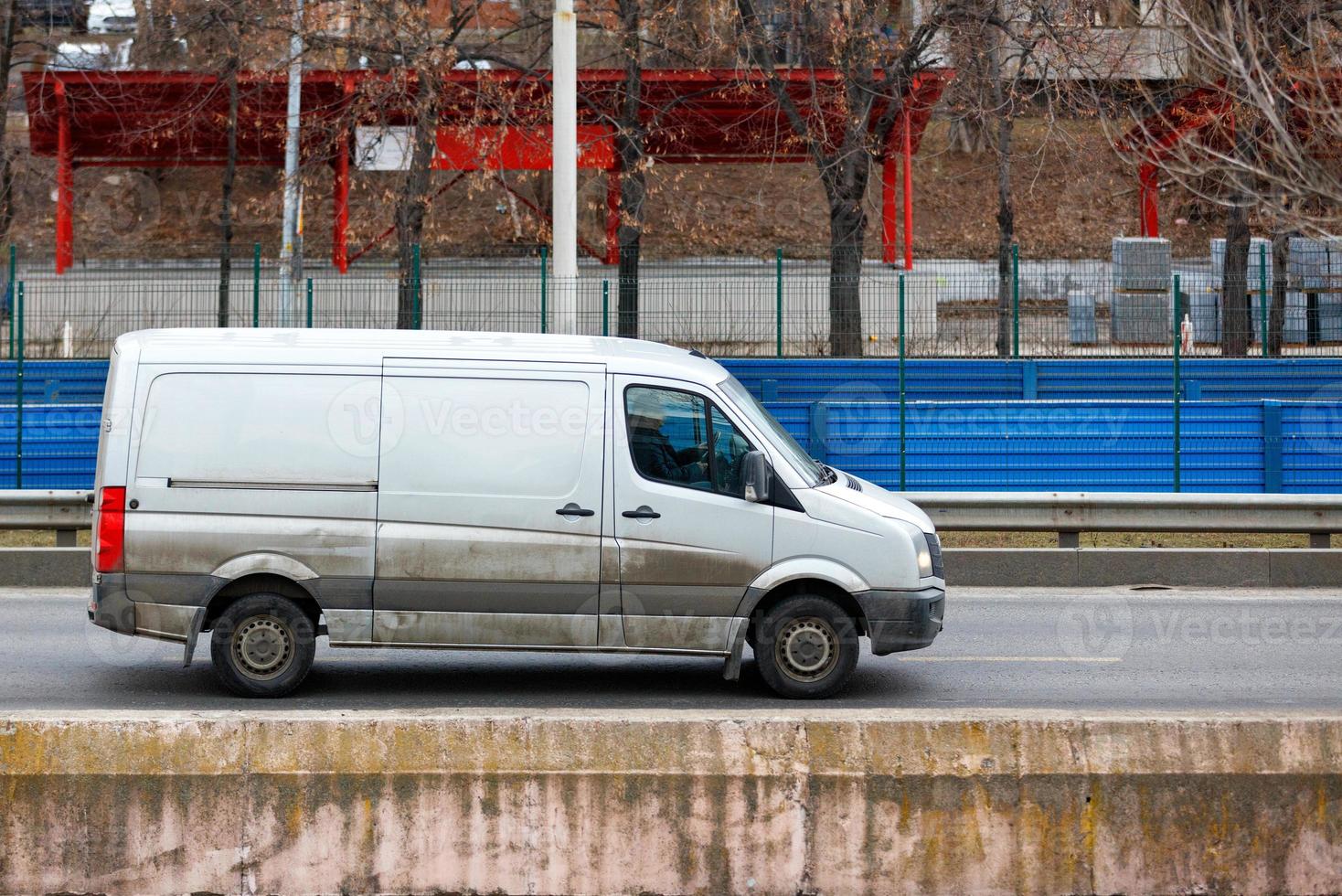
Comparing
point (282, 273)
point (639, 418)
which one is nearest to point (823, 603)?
point (639, 418)

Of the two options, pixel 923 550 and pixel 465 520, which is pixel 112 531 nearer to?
pixel 465 520

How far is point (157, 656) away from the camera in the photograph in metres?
9.05

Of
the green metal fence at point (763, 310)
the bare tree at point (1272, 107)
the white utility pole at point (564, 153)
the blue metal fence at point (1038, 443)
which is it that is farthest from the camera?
the green metal fence at point (763, 310)

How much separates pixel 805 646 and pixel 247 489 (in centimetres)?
311

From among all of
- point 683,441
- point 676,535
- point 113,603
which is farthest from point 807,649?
point 113,603

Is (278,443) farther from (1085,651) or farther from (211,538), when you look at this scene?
(1085,651)

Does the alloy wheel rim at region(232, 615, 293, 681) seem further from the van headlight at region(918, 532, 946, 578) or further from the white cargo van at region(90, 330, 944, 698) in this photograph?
the van headlight at region(918, 532, 946, 578)

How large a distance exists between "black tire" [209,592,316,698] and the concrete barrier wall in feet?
10.1

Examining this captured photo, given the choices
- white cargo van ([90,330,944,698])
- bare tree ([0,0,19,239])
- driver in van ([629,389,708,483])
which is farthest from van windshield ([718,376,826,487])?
bare tree ([0,0,19,239])

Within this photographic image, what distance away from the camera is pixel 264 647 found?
766 cm

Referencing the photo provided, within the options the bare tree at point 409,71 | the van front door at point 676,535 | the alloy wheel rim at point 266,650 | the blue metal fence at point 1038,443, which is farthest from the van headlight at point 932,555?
the bare tree at point 409,71

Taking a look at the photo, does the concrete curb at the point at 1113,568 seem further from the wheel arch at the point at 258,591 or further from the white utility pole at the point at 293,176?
the white utility pole at the point at 293,176

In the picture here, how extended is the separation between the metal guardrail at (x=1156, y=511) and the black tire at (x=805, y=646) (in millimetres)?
4665

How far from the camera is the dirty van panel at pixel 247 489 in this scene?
24.6ft
